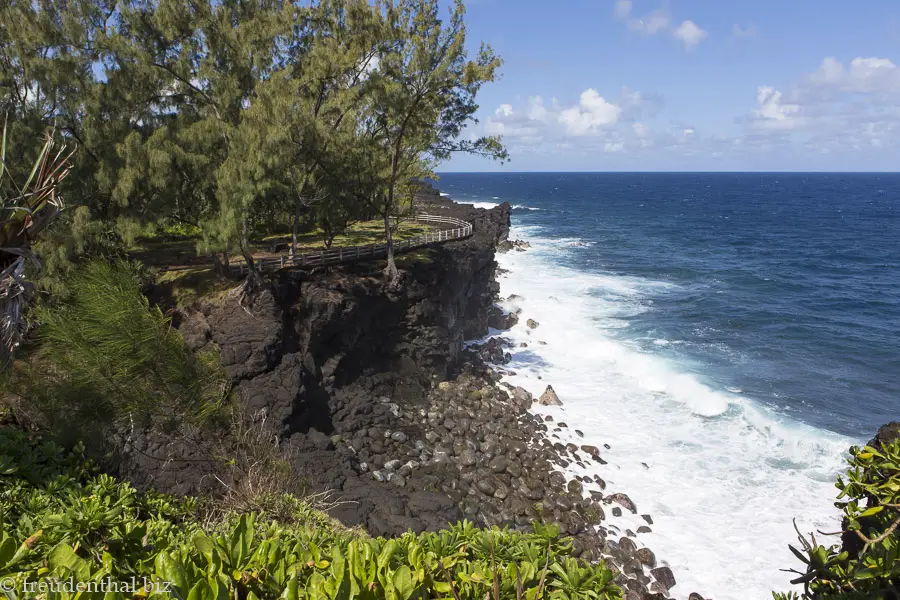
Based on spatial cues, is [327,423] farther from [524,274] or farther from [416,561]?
[524,274]

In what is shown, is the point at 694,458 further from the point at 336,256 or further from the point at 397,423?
the point at 336,256

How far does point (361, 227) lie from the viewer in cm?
3759

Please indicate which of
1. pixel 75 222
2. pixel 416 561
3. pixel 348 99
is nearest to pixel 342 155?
pixel 348 99

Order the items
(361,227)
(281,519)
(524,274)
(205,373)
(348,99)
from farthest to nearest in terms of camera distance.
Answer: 1. (524,274)
2. (361,227)
3. (348,99)
4. (205,373)
5. (281,519)

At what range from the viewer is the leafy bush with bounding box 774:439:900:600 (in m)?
5.01

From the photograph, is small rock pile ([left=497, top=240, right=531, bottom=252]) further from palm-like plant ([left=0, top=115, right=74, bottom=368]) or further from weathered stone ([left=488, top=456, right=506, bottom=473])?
palm-like plant ([left=0, top=115, right=74, bottom=368])

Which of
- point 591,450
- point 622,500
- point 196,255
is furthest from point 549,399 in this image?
point 196,255

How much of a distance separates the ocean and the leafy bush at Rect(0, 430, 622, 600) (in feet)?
44.9

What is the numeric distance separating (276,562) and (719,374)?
30349mm

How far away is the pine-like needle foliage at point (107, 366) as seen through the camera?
10.0 meters

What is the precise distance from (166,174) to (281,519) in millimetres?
16122

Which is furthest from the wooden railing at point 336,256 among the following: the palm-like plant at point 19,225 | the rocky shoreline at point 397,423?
the palm-like plant at point 19,225

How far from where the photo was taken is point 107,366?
998cm

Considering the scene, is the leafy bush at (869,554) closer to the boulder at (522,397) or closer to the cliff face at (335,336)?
the cliff face at (335,336)
